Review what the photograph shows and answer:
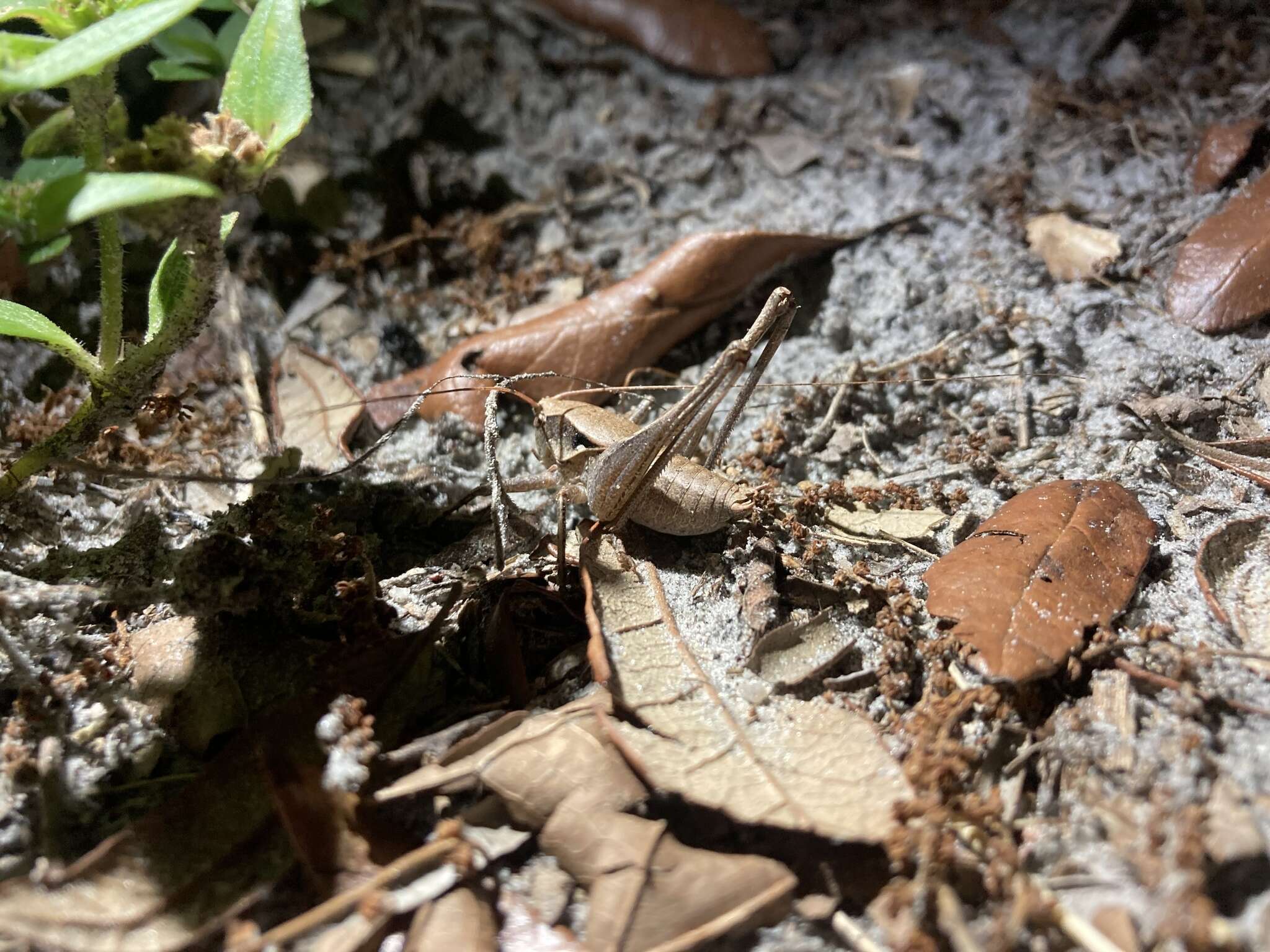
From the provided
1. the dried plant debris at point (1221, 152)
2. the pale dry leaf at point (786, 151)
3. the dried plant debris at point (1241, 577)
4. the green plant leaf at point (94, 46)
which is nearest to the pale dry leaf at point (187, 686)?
the green plant leaf at point (94, 46)

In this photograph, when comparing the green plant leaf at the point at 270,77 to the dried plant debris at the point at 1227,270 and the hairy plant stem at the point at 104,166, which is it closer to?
the hairy plant stem at the point at 104,166

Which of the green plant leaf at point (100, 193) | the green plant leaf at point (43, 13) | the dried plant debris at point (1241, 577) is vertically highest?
the green plant leaf at point (43, 13)

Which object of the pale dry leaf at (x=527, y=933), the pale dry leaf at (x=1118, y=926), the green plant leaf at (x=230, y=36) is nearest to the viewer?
the pale dry leaf at (x=1118, y=926)

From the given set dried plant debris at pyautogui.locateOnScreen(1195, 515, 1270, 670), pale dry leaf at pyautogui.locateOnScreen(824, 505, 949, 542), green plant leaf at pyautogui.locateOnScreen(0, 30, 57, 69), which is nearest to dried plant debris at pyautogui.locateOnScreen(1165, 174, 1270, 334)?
dried plant debris at pyautogui.locateOnScreen(1195, 515, 1270, 670)

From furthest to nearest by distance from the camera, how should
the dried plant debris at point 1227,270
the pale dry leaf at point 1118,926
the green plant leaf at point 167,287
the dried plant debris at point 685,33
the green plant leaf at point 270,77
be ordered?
the dried plant debris at point 685,33, the dried plant debris at point 1227,270, the green plant leaf at point 167,287, the green plant leaf at point 270,77, the pale dry leaf at point 1118,926

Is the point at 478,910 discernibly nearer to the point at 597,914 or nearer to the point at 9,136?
the point at 597,914

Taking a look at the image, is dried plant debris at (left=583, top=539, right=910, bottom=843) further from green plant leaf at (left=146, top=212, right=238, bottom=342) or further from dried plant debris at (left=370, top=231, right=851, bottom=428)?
green plant leaf at (left=146, top=212, right=238, bottom=342)
